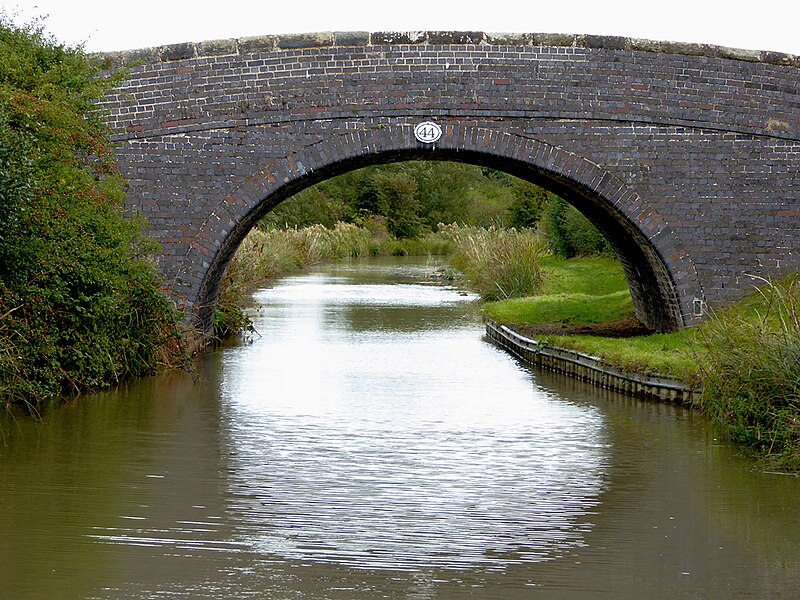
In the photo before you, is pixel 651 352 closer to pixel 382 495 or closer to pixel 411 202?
pixel 382 495

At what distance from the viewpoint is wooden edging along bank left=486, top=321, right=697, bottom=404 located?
11.6 m

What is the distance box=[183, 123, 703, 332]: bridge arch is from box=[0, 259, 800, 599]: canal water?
5.04 ft

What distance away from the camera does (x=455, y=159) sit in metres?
14.7

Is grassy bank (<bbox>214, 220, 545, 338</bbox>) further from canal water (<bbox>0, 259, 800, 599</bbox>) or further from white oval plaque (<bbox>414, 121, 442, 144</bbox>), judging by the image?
canal water (<bbox>0, 259, 800, 599</bbox>)

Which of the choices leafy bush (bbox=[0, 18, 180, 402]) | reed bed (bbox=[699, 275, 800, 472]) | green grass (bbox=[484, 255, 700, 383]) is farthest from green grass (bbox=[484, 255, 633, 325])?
reed bed (bbox=[699, 275, 800, 472])

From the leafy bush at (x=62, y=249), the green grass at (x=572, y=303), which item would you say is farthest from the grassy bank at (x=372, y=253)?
the leafy bush at (x=62, y=249)

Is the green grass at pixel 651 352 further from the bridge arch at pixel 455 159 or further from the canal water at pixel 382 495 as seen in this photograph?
the bridge arch at pixel 455 159

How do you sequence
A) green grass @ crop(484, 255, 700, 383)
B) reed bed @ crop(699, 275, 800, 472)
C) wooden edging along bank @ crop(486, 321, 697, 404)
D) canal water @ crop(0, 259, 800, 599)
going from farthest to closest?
green grass @ crop(484, 255, 700, 383) < wooden edging along bank @ crop(486, 321, 697, 404) < reed bed @ crop(699, 275, 800, 472) < canal water @ crop(0, 259, 800, 599)

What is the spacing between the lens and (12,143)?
1023 cm

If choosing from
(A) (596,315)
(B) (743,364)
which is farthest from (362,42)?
(B) (743,364)

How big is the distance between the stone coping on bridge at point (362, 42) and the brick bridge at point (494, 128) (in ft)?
0.05

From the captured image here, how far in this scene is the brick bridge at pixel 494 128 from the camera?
13867 mm

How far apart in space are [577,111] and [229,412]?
560 cm

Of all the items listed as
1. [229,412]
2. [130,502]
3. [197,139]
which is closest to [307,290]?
[197,139]
